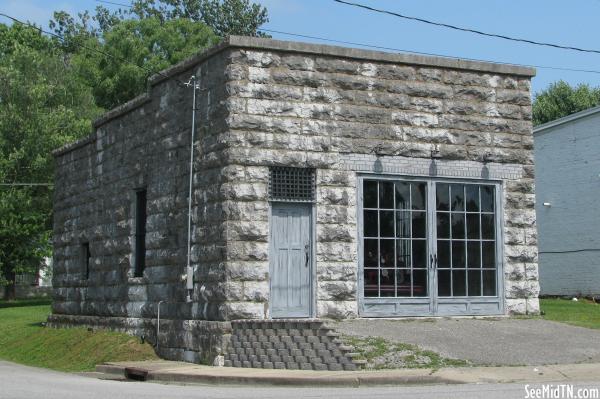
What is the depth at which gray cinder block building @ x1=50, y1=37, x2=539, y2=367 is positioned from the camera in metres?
17.2

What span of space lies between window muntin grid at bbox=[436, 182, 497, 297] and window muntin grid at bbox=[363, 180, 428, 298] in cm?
38

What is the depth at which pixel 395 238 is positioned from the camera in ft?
59.4

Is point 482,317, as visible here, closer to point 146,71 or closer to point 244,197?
point 244,197

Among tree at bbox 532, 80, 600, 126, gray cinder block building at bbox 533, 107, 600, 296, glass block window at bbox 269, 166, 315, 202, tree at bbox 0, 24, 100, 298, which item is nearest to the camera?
glass block window at bbox 269, 166, 315, 202

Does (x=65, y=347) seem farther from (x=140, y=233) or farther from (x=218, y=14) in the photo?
(x=218, y=14)

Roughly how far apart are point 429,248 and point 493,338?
9.50ft

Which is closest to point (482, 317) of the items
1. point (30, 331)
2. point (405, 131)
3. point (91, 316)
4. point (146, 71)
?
point (405, 131)

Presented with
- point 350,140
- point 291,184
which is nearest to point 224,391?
point 291,184

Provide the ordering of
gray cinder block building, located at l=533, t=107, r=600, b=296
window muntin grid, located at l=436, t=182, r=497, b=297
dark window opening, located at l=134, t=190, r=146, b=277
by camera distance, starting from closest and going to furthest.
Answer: window muntin grid, located at l=436, t=182, r=497, b=297, dark window opening, located at l=134, t=190, r=146, b=277, gray cinder block building, located at l=533, t=107, r=600, b=296

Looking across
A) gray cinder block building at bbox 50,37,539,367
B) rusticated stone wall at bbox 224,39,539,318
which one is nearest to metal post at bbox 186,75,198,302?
gray cinder block building at bbox 50,37,539,367

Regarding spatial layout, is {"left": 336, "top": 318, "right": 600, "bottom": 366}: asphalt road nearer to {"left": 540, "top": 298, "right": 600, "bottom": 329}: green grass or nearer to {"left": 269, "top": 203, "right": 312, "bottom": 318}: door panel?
{"left": 540, "top": 298, "right": 600, "bottom": 329}: green grass

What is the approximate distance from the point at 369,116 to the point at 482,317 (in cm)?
445

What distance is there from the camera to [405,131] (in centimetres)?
1827

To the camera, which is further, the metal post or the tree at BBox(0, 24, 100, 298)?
the tree at BBox(0, 24, 100, 298)
